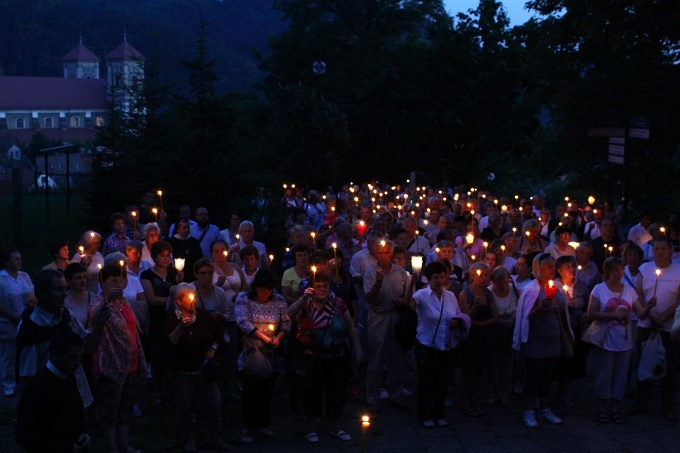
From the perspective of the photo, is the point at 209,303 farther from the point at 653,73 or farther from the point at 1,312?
the point at 653,73

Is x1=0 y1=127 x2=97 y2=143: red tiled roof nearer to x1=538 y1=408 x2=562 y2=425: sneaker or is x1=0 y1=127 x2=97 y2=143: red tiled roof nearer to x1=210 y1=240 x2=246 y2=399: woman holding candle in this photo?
x1=210 y1=240 x2=246 y2=399: woman holding candle

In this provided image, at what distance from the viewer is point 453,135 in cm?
3856

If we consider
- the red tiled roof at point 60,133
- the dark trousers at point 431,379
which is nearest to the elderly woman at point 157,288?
the dark trousers at point 431,379

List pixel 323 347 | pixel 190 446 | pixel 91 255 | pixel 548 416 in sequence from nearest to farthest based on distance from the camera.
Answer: pixel 190 446
pixel 323 347
pixel 548 416
pixel 91 255

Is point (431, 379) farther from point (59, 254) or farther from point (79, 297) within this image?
point (59, 254)

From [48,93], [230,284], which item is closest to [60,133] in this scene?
[48,93]

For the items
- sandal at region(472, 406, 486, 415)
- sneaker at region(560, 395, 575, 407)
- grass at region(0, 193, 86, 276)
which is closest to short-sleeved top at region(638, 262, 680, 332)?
sneaker at region(560, 395, 575, 407)

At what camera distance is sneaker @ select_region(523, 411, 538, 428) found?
8.29 metres

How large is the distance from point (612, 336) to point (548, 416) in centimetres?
99

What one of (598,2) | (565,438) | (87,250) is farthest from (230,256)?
(598,2)

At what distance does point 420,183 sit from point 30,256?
75.9 ft

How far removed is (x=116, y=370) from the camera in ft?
23.0

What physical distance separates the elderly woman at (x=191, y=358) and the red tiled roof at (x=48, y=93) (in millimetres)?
152430

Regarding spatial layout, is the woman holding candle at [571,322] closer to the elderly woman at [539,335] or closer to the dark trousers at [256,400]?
the elderly woman at [539,335]
